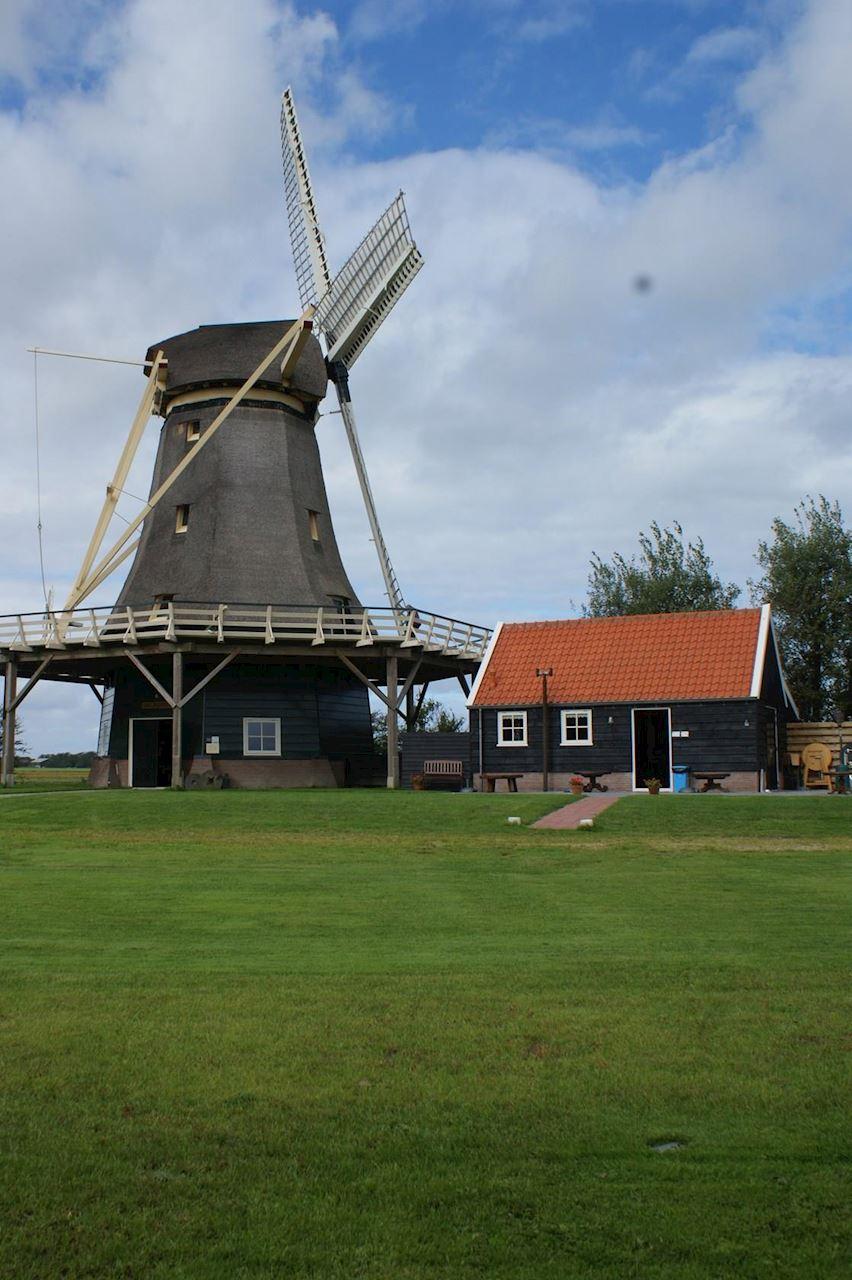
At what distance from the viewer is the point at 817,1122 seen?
203 inches

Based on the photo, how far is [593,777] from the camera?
27172mm

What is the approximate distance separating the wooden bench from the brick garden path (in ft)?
19.3

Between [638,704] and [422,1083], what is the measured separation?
22684 mm

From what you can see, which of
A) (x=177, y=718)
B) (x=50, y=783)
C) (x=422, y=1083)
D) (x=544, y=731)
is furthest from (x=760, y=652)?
(x=422, y=1083)

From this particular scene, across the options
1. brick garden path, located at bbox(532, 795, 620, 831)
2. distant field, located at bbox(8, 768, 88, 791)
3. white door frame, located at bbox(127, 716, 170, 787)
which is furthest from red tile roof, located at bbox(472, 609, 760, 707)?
distant field, located at bbox(8, 768, 88, 791)

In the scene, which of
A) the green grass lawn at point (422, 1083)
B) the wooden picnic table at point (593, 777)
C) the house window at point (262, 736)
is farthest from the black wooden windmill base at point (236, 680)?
the green grass lawn at point (422, 1083)

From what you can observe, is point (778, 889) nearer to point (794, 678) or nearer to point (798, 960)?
point (798, 960)

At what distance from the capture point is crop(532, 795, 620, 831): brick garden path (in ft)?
66.4

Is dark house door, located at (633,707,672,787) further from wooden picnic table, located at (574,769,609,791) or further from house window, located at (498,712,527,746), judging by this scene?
house window, located at (498,712,527,746)

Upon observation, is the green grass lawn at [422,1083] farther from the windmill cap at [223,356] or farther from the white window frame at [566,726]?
the windmill cap at [223,356]

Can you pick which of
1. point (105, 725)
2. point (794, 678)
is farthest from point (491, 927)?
point (794, 678)

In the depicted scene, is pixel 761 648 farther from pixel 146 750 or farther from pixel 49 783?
pixel 49 783

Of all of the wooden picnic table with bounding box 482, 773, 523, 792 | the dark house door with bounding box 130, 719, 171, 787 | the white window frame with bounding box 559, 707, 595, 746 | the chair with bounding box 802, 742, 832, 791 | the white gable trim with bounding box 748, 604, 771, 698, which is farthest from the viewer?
the dark house door with bounding box 130, 719, 171, 787

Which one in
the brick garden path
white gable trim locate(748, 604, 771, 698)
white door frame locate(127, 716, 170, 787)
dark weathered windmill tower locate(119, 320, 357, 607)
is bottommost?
the brick garden path
